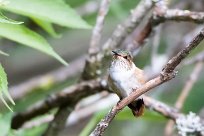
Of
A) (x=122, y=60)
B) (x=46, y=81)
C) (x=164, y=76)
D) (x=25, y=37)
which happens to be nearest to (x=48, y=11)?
(x=25, y=37)

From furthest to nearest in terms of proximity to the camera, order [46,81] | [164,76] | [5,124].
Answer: [46,81] → [5,124] → [164,76]

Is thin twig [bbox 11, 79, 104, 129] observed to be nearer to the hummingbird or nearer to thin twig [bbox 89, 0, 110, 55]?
thin twig [bbox 89, 0, 110, 55]

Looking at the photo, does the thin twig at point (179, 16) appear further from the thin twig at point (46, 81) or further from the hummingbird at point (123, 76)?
the thin twig at point (46, 81)

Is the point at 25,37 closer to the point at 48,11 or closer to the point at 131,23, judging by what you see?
the point at 48,11

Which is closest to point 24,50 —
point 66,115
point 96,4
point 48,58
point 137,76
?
point 48,58

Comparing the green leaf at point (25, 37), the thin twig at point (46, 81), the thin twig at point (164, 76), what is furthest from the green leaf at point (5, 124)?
the thin twig at point (46, 81)
